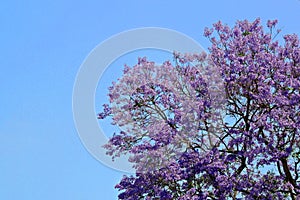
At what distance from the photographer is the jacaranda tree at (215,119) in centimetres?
1168

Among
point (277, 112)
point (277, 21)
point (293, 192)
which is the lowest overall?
point (293, 192)

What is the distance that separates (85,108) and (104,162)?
4.52ft

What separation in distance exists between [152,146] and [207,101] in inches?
63.2

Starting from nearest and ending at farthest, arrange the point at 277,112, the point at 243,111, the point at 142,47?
the point at 277,112 < the point at 243,111 < the point at 142,47

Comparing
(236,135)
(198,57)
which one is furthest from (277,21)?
(236,135)

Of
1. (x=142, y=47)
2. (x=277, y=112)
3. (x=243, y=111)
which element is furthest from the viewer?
(x=142, y=47)

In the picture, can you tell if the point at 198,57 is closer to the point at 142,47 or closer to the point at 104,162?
the point at 142,47

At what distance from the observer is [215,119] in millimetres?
12219

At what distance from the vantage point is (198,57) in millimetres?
13000

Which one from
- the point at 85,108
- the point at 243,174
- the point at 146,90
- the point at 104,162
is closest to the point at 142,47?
the point at 146,90

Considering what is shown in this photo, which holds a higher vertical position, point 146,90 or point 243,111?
point 146,90

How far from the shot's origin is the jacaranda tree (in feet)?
38.3

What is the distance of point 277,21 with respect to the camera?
1302 centimetres

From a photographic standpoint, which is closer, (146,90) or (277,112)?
(277,112)
